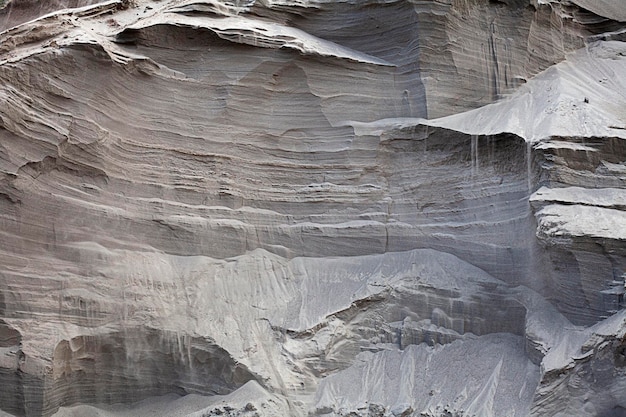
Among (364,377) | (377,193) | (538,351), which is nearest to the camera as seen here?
(538,351)

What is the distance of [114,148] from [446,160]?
3140mm

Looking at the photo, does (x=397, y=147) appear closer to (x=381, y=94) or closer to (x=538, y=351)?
(x=381, y=94)

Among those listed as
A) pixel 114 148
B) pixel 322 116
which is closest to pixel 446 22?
pixel 322 116

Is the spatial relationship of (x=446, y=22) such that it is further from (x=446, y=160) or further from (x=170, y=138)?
(x=170, y=138)

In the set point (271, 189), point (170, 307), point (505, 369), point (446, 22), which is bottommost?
point (505, 369)

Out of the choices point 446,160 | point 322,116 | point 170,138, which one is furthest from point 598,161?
point 170,138

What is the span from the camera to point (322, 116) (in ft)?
27.8

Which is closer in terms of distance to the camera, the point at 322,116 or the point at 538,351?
the point at 538,351

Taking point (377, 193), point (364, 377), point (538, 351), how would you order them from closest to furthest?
point (538, 351)
point (364, 377)
point (377, 193)

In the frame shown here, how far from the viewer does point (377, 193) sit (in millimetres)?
8367

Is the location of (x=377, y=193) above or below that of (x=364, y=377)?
above

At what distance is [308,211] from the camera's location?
27.5ft

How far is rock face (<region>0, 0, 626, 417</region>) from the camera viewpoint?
7496mm

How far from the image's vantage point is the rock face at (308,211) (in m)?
7.50
